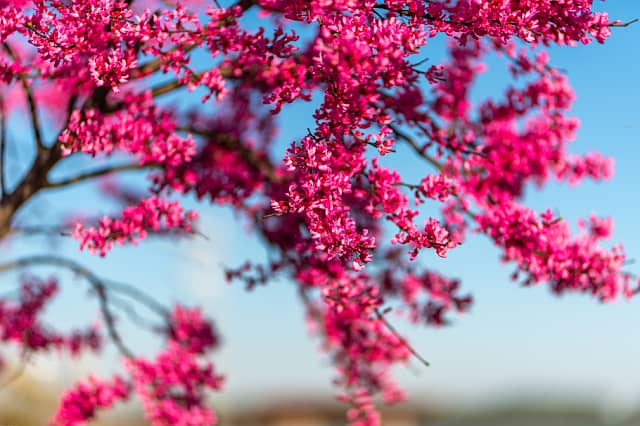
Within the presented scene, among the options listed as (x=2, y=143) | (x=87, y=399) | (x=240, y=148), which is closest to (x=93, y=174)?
(x=2, y=143)

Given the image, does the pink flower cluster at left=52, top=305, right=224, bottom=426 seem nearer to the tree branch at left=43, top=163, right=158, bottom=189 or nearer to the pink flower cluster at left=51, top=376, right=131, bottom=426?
the pink flower cluster at left=51, top=376, right=131, bottom=426

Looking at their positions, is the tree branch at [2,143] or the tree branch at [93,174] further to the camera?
the tree branch at [93,174]

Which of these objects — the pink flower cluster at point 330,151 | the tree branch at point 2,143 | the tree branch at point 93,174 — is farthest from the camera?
the tree branch at point 93,174

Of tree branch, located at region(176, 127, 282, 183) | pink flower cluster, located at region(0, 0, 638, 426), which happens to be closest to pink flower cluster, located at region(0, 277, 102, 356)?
pink flower cluster, located at region(0, 0, 638, 426)

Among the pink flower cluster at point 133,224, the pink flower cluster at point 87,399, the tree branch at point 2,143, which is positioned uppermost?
the tree branch at point 2,143

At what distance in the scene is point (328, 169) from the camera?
396 cm

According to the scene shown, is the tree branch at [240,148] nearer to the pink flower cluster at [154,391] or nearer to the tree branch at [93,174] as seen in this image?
the tree branch at [93,174]

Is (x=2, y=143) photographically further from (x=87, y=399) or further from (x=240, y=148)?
(x=87, y=399)

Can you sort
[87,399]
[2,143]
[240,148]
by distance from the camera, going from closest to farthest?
[2,143] < [87,399] < [240,148]

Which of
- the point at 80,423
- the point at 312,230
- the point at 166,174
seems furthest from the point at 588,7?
the point at 80,423

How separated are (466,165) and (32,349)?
6.16 m

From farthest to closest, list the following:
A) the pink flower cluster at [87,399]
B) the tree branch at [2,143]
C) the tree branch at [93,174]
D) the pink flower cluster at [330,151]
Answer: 1. the pink flower cluster at [87,399]
2. the tree branch at [93,174]
3. the tree branch at [2,143]
4. the pink flower cluster at [330,151]

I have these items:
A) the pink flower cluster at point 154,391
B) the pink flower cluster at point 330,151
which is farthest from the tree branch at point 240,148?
the pink flower cluster at point 154,391

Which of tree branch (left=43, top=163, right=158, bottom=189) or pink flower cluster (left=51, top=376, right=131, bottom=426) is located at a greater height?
tree branch (left=43, top=163, right=158, bottom=189)
